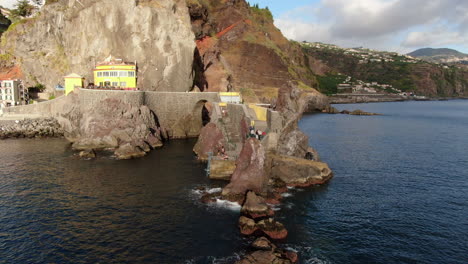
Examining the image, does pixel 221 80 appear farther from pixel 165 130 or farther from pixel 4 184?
pixel 4 184

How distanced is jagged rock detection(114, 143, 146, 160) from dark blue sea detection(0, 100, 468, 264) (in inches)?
72.0

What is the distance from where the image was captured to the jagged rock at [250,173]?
36.2 m

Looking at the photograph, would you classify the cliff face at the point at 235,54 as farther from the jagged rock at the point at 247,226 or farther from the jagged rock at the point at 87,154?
the jagged rock at the point at 247,226

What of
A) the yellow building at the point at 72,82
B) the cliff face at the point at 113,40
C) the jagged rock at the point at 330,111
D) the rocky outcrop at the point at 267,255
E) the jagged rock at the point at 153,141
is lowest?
the rocky outcrop at the point at 267,255

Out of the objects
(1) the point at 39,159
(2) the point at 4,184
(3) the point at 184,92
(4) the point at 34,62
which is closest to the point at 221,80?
(3) the point at 184,92

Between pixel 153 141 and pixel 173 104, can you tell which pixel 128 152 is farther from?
pixel 173 104

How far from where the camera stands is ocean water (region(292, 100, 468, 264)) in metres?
25.5

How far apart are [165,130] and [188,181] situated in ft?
98.1

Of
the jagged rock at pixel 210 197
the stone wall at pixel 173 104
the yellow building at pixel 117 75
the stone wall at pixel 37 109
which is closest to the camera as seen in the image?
the jagged rock at pixel 210 197

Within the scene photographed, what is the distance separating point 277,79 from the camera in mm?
126000

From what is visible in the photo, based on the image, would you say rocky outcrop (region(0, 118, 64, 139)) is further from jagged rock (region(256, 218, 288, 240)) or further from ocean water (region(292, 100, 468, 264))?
jagged rock (region(256, 218, 288, 240))

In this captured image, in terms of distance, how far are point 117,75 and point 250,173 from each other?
1829 inches

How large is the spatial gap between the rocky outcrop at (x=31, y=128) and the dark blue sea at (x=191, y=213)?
13760 mm

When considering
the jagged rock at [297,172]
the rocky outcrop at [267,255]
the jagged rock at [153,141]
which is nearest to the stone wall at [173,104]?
the jagged rock at [153,141]
